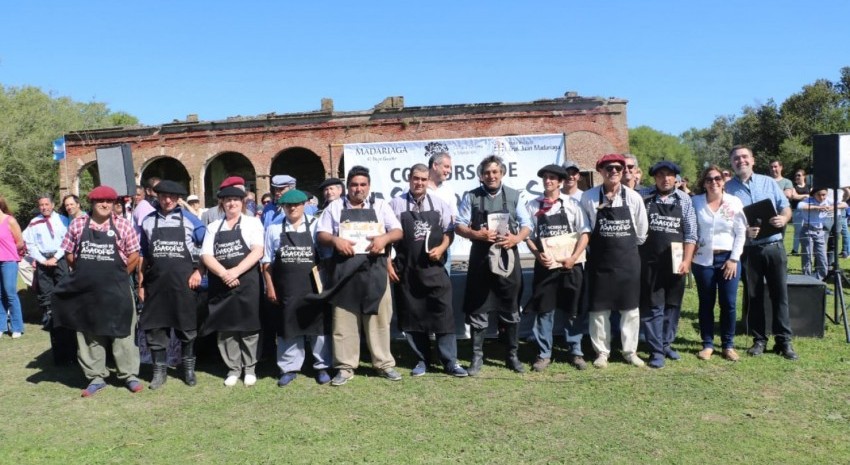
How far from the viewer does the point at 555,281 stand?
544 cm

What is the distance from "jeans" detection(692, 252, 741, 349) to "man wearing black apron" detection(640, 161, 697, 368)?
0.20 meters

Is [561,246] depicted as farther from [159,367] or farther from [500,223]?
[159,367]

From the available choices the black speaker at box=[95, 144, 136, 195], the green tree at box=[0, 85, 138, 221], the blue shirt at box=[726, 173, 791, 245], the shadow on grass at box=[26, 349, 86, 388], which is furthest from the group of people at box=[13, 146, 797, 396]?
the green tree at box=[0, 85, 138, 221]

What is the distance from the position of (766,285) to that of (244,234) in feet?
16.9

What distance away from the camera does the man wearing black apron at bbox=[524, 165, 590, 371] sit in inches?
211

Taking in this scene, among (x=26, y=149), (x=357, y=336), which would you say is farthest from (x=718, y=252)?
(x=26, y=149)

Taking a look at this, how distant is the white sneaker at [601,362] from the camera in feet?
17.7

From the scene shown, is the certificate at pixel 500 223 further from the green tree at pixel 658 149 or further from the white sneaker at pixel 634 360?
the green tree at pixel 658 149

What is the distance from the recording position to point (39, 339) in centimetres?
756

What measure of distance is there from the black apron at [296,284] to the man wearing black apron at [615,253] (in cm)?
258

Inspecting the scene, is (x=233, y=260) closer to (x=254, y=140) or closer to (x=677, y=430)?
(x=677, y=430)

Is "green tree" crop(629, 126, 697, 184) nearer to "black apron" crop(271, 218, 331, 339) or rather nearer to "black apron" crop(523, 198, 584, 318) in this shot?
"black apron" crop(523, 198, 584, 318)

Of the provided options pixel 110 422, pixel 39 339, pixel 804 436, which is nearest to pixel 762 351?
pixel 804 436

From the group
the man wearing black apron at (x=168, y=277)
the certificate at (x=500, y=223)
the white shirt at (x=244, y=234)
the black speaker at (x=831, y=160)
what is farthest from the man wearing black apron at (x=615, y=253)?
the man wearing black apron at (x=168, y=277)
